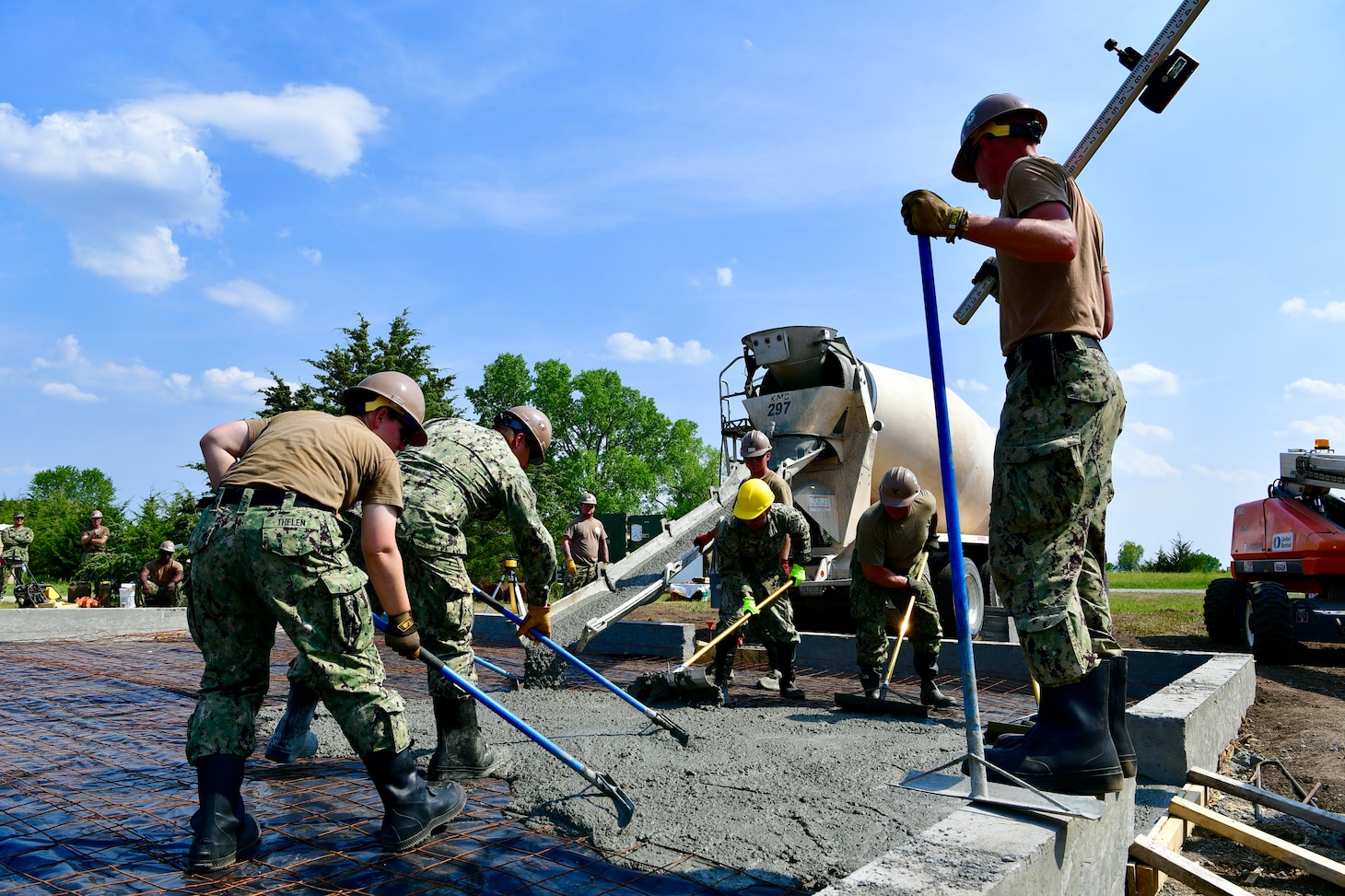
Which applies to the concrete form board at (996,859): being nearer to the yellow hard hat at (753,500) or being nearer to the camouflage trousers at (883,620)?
the camouflage trousers at (883,620)

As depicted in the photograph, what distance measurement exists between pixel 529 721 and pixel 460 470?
1583 mm

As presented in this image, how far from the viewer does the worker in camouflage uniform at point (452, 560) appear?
3.46 metres

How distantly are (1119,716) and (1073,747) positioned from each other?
33 centimetres

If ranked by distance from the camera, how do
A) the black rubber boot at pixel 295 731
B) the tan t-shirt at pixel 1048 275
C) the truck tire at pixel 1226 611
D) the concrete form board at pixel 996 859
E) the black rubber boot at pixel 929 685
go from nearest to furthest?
the concrete form board at pixel 996 859
the tan t-shirt at pixel 1048 275
the black rubber boot at pixel 295 731
the black rubber boot at pixel 929 685
the truck tire at pixel 1226 611

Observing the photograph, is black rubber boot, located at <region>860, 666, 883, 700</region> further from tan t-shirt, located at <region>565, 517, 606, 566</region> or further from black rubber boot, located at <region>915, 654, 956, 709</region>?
tan t-shirt, located at <region>565, 517, 606, 566</region>

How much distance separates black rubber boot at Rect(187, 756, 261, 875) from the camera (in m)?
2.41

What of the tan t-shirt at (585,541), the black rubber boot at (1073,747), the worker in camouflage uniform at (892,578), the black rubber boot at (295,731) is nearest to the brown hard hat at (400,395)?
the black rubber boot at (295,731)

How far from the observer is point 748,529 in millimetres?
5539

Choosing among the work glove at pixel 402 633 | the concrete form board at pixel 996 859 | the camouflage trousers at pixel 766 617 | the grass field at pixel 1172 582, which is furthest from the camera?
the grass field at pixel 1172 582

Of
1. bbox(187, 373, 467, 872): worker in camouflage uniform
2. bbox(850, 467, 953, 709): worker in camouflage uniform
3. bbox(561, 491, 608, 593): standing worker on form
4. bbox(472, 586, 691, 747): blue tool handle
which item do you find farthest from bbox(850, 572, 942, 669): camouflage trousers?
bbox(561, 491, 608, 593): standing worker on form

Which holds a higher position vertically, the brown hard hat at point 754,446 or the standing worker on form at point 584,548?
the brown hard hat at point 754,446

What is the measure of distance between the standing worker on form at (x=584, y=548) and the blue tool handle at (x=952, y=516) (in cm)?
741

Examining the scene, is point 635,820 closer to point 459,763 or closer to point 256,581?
→ point 459,763

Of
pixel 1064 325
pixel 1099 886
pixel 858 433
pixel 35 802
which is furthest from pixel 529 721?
pixel 858 433
